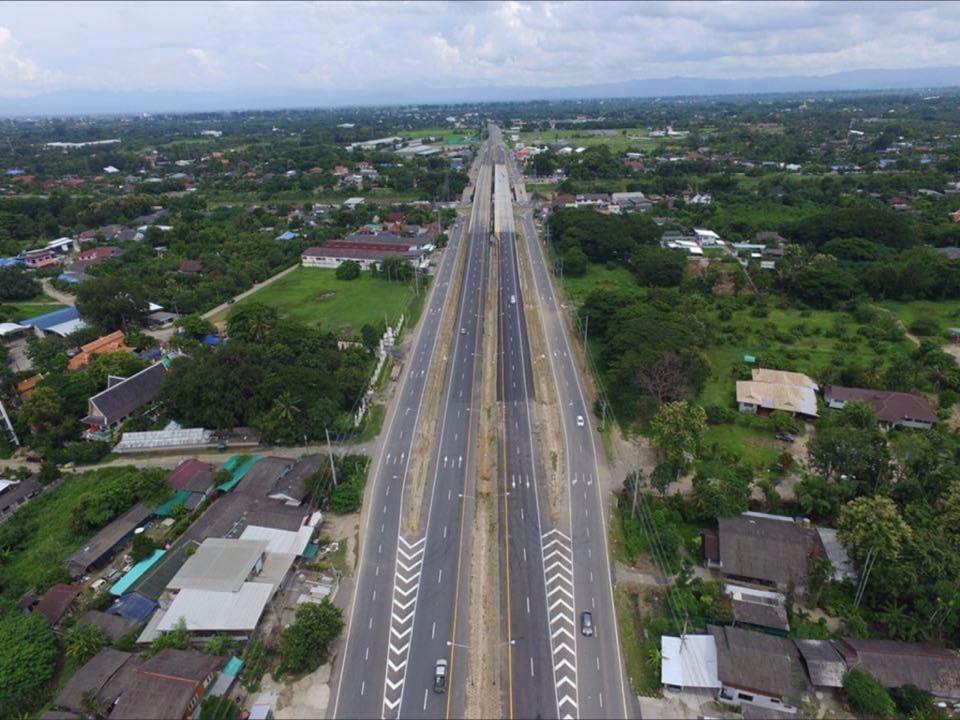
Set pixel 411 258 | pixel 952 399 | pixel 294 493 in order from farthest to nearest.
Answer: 1. pixel 411 258
2. pixel 952 399
3. pixel 294 493

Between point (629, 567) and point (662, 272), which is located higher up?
point (662, 272)

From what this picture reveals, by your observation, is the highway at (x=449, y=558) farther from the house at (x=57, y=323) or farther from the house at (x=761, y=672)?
the house at (x=57, y=323)

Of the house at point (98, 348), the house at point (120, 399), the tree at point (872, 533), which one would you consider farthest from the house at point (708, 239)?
the house at point (98, 348)

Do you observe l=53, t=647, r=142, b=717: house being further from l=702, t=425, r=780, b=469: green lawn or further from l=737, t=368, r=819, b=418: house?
l=737, t=368, r=819, b=418: house

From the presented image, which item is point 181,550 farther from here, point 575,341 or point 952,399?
point 952,399

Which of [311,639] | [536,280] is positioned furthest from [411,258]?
[311,639]

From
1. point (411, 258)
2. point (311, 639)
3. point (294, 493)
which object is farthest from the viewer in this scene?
point (411, 258)

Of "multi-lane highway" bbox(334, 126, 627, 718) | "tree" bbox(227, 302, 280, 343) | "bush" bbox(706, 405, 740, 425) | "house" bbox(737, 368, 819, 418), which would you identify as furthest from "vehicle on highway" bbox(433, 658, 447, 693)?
"tree" bbox(227, 302, 280, 343)

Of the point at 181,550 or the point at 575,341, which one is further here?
the point at 575,341
